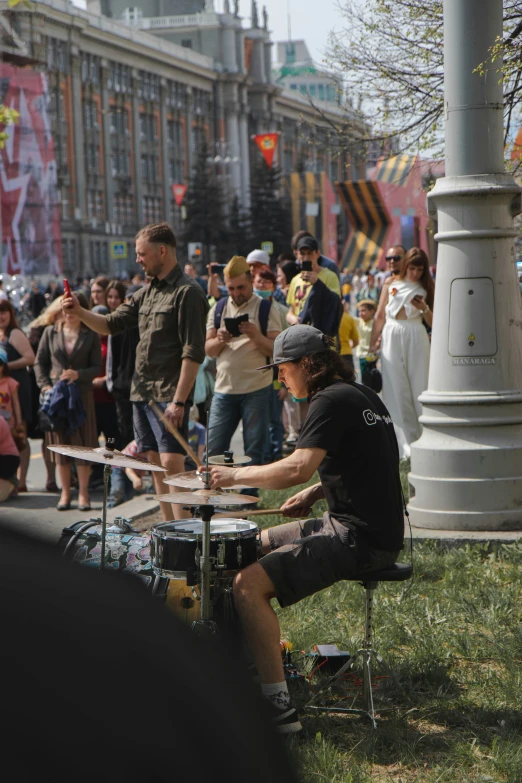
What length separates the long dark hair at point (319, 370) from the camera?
182 inches

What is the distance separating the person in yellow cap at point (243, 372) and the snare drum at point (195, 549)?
3.82 meters

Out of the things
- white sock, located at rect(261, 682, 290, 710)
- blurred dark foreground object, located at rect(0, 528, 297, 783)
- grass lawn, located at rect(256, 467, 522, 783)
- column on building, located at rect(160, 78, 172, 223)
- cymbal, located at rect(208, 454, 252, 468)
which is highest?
column on building, located at rect(160, 78, 172, 223)

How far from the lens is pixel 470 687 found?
4750mm

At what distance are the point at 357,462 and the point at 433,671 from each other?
1102 millimetres

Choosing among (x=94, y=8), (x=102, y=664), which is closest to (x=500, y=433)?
(x=102, y=664)

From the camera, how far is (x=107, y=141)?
281 ft

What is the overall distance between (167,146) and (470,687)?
9618 cm

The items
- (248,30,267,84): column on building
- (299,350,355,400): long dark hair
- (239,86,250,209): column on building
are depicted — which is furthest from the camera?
(248,30,267,84): column on building

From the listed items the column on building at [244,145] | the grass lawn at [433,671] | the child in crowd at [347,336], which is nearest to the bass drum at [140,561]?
the grass lawn at [433,671]

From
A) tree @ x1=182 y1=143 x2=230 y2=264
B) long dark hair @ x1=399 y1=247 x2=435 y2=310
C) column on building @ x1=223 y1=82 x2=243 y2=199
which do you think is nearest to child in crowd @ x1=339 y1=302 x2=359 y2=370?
long dark hair @ x1=399 y1=247 x2=435 y2=310

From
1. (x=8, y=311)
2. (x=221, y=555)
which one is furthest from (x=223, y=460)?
(x=8, y=311)

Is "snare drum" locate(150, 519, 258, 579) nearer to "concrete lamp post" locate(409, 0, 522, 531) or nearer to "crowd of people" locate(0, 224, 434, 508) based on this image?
"crowd of people" locate(0, 224, 434, 508)

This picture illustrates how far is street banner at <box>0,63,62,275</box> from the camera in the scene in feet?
195

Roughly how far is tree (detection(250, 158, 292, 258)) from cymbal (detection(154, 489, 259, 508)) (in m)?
89.4
